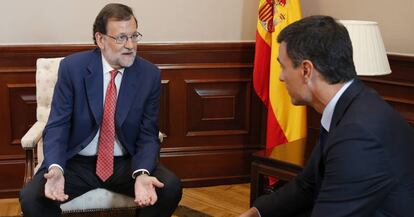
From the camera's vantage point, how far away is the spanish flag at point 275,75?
3.09 metres

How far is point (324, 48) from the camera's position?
1445mm

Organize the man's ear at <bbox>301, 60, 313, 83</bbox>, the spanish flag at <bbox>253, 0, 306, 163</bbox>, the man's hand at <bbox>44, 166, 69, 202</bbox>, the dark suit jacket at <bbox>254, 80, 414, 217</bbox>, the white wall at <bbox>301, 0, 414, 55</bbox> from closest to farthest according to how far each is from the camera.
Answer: the dark suit jacket at <bbox>254, 80, 414, 217</bbox>
the man's ear at <bbox>301, 60, 313, 83</bbox>
the man's hand at <bbox>44, 166, 69, 202</bbox>
the white wall at <bbox>301, 0, 414, 55</bbox>
the spanish flag at <bbox>253, 0, 306, 163</bbox>

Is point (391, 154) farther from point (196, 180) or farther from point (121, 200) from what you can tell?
point (196, 180)

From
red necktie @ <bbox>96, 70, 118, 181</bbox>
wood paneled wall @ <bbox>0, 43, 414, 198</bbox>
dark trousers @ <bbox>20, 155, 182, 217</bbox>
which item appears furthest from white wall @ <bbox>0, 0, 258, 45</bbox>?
dark trousers @ <bbox>20, 155, 182, 217</bbox>

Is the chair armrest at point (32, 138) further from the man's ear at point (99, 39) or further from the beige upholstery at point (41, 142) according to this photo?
the man's ear at point (99, 39)

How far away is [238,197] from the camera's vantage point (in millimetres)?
3350

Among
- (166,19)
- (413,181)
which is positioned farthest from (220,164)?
(413,181)

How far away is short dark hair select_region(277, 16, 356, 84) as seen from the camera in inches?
57.0

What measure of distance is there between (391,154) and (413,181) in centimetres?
12

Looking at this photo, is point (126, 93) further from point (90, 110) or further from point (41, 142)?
point (41, 142)

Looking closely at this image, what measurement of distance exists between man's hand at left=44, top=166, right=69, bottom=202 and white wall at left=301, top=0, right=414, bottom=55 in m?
1.77

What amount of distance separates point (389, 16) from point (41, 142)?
1840 mm

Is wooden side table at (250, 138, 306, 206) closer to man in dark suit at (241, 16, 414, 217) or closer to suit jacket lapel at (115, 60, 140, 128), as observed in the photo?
suit jacket lapel at (115, 60, 140, 128)

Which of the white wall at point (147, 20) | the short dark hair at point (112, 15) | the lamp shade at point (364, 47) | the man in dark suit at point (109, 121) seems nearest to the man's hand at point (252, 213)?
the man in dark suit at point (109, 121)
